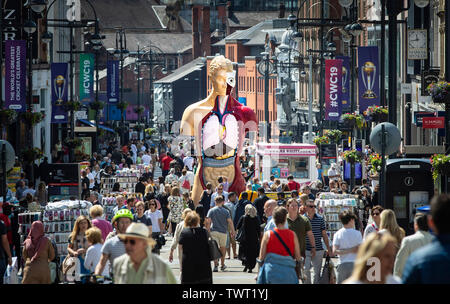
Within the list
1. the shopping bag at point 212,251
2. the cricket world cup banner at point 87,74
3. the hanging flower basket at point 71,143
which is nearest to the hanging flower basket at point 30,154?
the hanging flower basket at point 71,143

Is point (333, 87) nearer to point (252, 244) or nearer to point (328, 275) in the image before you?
point (252, 244)

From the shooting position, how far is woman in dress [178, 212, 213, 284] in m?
14.0

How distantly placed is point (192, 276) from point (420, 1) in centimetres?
1300

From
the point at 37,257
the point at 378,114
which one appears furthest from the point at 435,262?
the point at 378,114

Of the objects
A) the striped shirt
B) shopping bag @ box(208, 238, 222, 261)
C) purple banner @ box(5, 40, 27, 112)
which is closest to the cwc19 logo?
purple banner @ box(5, 40, 27, 112)

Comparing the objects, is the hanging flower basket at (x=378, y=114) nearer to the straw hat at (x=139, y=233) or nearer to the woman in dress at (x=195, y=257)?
the woman in dress at (x=195, y=257)

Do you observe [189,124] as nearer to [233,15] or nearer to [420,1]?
[420,1]

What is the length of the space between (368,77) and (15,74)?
10957 millimetres

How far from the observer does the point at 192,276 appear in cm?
1399

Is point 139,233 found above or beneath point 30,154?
beneath

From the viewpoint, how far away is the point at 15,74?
36500mm

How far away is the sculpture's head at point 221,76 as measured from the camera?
1195 inches

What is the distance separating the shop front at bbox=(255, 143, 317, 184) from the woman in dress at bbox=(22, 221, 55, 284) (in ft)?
75.0

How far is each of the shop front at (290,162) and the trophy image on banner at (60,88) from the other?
11.4 m
